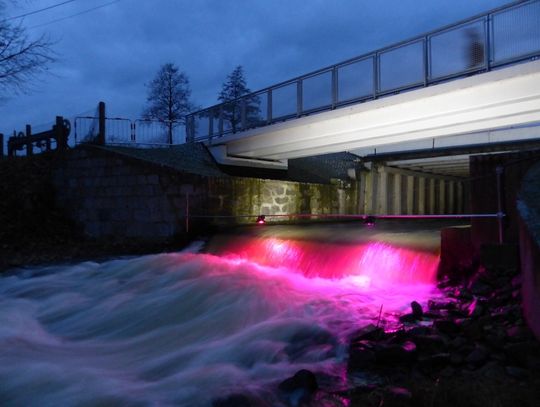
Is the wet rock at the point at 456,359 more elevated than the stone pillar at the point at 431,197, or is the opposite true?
the stone pillar at the point at 431,197

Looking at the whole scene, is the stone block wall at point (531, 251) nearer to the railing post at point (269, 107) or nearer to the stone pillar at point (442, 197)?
the railing post at point (269, 107)

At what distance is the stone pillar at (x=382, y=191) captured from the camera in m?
18.4

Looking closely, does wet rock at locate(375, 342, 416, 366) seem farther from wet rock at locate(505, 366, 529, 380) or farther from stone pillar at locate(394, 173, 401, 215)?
stone pillar at locate(394, 173, 401, 215)

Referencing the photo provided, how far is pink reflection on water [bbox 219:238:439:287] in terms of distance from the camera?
7742mm

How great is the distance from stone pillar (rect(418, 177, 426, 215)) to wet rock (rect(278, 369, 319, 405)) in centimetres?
1734

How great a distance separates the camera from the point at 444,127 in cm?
1188

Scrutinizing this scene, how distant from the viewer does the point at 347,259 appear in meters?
9.02

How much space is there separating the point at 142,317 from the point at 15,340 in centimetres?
177

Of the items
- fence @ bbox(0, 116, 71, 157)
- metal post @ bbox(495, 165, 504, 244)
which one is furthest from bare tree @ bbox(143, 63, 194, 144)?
metal post @ bbox(495, 165, 504, 244)

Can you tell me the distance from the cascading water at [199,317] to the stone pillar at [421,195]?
10.1 meters

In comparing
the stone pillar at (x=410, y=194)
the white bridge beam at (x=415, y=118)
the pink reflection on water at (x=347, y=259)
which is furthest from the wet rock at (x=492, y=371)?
the stone pillar at (x=410, y=194)

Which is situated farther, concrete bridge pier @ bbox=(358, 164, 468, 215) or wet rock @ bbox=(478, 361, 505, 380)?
concrete bridge pier @ bbox=(358, 164, 468, 215)

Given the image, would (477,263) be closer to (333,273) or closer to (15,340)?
(333,273)

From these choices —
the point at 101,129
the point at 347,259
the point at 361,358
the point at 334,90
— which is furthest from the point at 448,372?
the point at 101,129
